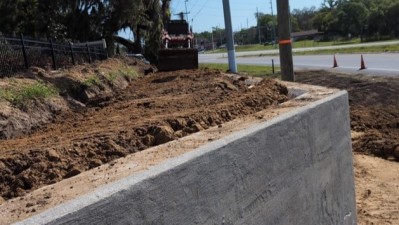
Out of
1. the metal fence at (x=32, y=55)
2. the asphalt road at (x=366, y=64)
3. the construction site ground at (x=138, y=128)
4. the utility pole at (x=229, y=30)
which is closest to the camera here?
the construction site ground at (x=138, y=128)

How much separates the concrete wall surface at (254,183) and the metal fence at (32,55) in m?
7.77

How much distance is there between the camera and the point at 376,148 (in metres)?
9.21

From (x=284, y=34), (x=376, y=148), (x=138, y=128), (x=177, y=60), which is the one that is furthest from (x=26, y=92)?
(x=177, y=60)

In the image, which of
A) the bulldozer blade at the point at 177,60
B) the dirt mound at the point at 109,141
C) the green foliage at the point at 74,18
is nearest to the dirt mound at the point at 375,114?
the dirt mound at the point at 109,141

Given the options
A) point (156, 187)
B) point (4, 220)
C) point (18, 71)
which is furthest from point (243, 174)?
point (18, 71)

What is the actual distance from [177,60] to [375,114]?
9.46 m

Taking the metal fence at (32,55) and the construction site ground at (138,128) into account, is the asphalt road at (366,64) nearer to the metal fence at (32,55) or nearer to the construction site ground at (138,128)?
the construction site ground at (138,128)

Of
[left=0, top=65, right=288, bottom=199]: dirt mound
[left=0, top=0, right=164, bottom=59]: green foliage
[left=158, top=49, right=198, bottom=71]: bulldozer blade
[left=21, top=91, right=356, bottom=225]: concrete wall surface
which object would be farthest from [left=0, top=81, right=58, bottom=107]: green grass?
[left=0, top=0, right=164, bottom=59]: green foliage

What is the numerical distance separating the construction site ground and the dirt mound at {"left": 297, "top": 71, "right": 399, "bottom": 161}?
0.02 metres

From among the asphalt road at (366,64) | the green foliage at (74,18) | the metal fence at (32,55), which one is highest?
the green foliage at (74,18)

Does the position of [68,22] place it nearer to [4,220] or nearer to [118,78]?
[118,78]

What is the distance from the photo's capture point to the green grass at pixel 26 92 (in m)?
8.12

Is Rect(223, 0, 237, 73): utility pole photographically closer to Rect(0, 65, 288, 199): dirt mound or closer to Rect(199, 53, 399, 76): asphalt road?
Rect(0, 65, 288, 199): dirt mound

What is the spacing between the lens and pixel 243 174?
11.5ft
